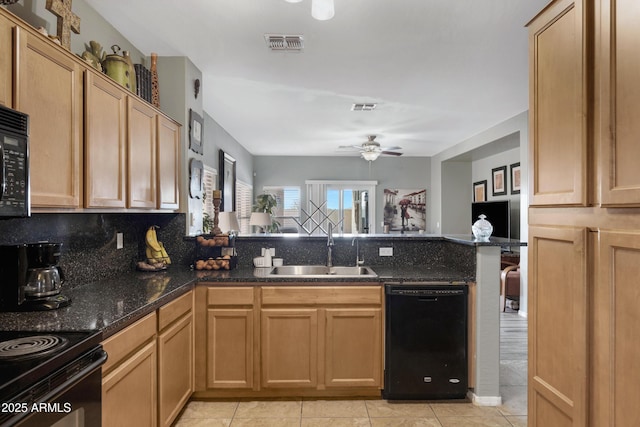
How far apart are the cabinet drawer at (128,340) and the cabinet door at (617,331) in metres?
1.76

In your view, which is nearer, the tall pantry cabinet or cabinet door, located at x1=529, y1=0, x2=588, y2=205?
the tall pantry cabinet

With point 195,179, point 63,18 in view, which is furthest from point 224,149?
point 63,18

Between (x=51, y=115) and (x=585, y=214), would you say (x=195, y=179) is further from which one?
(x=585, y=214)

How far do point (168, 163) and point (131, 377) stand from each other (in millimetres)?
1587

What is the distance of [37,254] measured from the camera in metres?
1.74

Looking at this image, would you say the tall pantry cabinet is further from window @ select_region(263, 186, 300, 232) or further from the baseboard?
window @ select_region(263, 186, 300, 232)

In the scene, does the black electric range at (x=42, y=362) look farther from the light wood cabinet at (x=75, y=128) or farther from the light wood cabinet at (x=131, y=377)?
the light wood cabinet at (x=75, y=128)

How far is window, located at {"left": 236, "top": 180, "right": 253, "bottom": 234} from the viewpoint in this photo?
7156 mm

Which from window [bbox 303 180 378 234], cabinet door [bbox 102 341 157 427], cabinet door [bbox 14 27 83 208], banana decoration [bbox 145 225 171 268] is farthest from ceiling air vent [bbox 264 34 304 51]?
window [bbox 303 180 378 234]

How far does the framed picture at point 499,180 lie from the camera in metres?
6.74

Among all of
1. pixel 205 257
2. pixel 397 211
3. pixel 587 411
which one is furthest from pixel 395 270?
pixel 397 211

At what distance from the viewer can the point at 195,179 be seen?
3371 mm

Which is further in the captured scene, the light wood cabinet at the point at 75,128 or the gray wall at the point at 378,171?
the gray wall at the point at 378,171

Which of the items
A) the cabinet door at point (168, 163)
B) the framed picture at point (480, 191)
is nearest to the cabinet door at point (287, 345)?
the cabinet door at point (168, 163)
